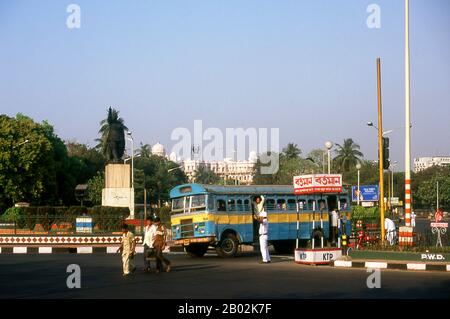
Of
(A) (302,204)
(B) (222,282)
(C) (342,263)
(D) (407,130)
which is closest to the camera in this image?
(B) (222,282)

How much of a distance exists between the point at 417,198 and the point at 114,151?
67.9m

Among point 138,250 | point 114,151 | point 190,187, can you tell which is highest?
point 114,151

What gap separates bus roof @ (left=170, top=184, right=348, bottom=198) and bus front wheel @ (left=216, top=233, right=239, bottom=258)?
5.50 feet

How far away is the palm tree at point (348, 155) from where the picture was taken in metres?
118

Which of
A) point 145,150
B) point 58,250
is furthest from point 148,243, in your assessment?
point 145,150

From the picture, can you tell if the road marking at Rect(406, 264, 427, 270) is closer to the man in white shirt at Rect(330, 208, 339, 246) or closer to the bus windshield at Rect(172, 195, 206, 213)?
the man in white shirt at Rect(330, 208, 339, 246)

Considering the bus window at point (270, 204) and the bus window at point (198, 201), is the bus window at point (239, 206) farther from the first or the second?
the bus window at point (198, 201)

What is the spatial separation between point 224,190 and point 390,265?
745cm

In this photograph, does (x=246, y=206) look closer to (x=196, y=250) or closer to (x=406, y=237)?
(x=196, y=250)

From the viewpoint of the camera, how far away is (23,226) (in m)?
39.6

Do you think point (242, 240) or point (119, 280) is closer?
point (119, 280)

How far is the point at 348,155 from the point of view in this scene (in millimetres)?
119375
